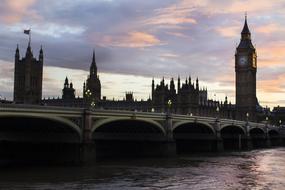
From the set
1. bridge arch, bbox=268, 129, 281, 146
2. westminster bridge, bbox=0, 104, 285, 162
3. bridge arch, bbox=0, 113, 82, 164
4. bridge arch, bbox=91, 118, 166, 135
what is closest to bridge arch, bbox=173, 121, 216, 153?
westminster bridge, bbox=0, 104, 285, 162

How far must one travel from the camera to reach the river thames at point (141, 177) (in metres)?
39.9

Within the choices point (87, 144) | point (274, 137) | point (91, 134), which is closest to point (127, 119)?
point (91, 134)

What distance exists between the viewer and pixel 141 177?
45.7 m

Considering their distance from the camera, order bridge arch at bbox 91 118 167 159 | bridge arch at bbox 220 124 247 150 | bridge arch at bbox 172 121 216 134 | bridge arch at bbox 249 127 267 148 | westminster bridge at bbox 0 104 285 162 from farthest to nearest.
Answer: bridge arch at bbox 249 127 267 148
bridge arch at bbox 220 124 247 150
bridge arch at bbox 172 121 216 134
bridge arch at bbox 91 118 167 159
westminster bridge at bbox 0 104 285 162

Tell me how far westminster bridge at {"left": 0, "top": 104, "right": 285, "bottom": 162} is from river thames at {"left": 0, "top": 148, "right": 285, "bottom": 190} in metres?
4.27

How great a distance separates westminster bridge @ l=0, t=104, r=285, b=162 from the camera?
52531 millimetres

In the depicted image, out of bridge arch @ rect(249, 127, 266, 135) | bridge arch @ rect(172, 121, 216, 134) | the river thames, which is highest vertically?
bridge arch @ rect(172, 121, 216, 134)

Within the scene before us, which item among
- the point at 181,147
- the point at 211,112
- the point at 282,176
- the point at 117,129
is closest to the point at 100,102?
the point at 211,112

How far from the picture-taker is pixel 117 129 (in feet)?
241

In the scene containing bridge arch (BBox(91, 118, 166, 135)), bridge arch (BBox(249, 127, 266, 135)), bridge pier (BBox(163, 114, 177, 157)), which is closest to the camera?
bridge arch (BBox(91, 118, 166, 135))

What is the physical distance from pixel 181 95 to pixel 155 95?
1009 cm

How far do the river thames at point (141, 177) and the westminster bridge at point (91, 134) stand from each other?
4271 mm

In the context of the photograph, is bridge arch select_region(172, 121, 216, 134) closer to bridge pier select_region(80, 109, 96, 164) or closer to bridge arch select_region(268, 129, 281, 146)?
bridge pier select_region(80, 109, 96, 164)

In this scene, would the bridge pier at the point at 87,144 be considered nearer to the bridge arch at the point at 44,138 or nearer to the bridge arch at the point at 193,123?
the bridge arch at the point at 44,138
